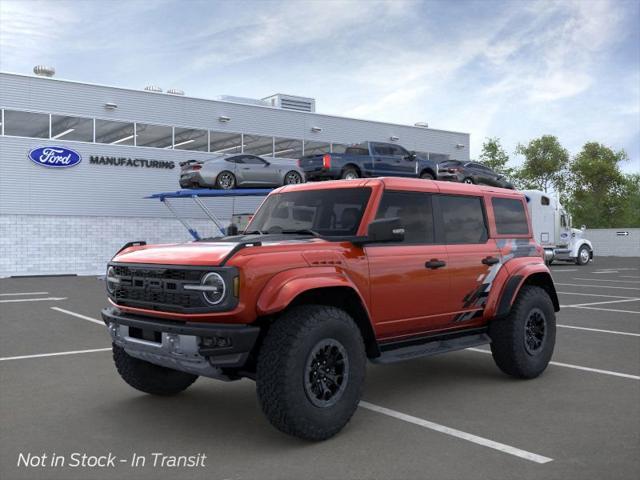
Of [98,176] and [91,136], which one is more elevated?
[91,136]

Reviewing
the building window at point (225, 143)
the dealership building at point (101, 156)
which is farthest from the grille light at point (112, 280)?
the building window at point (225, 143)

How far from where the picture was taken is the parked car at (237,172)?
2198cm

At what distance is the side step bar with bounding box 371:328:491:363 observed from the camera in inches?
212

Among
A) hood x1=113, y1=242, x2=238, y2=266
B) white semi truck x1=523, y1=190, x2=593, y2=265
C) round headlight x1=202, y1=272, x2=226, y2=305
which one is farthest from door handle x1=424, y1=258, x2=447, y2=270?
white semi truck x1=523, y1=190, x2=593, y2=265

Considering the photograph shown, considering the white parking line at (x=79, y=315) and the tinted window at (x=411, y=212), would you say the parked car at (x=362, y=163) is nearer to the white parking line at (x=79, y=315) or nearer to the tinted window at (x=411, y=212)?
the white parking line at (x=79, y=315)

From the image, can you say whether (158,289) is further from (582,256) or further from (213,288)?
(582,256)

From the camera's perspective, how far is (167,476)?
13.1ft

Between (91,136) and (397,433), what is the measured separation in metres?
26.5

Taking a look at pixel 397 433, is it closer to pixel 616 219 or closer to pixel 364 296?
pixel 364 296

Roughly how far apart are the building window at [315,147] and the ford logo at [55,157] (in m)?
11.9

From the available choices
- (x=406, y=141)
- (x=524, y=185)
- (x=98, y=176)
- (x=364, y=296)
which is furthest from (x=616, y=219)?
(x=364, y=296)

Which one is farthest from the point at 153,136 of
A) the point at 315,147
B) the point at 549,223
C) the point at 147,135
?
the point at 549,223

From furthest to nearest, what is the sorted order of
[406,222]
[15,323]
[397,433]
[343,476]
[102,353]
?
[15,323] → [102,353] → [406,222] → [397,433] → [343,476]

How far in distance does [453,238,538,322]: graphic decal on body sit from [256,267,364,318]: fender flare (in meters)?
1.80
